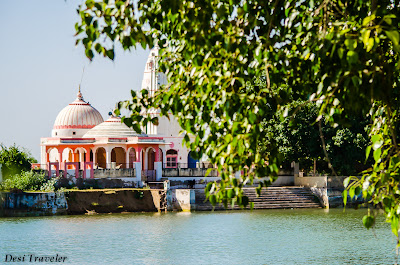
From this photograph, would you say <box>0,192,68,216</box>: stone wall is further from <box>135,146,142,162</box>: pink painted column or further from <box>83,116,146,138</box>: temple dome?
<box>83,116,146,138</box>: temple dome

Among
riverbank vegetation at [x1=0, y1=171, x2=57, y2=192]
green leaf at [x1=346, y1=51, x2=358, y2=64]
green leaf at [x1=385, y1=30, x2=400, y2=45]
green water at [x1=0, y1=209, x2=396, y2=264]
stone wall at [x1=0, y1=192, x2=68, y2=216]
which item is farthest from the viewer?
riverbank vegetation at [x1=0, y1=171, x2=57, y2=192]

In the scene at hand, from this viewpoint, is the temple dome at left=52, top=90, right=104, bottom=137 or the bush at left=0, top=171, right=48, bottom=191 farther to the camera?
the temple dome at left=52, top=90, right=104, bottom=137

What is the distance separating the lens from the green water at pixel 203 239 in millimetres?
14687

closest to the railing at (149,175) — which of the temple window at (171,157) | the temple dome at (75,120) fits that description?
the temple dome at (75,120)

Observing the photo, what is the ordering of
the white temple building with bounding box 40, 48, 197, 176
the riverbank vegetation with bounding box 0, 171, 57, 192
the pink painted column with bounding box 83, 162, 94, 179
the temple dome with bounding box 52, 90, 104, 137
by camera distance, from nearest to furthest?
the riverbank vegetation with bounding box 0, 171, 57, 192
the pink painted column with bounding box 83, 162, 94, 179
the white temple building with bounding box 40, 48, 197, 176
the temple dome with bounding box 52, 90, 104, 137

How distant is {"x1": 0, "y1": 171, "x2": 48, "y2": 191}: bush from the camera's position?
25375 millimetres

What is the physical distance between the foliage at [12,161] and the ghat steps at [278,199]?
23.5ft

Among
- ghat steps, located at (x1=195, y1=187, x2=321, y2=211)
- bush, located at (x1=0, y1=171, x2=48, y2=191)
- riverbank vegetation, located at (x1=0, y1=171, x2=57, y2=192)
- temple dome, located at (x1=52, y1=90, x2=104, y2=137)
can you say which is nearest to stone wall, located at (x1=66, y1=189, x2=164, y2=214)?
riverbank vegetation, located at (x1=0, y1=171, x2=57, y2=192)

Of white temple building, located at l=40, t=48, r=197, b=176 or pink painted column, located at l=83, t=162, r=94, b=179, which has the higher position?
white temple building, located at l=40, t=48, r=197, b=176

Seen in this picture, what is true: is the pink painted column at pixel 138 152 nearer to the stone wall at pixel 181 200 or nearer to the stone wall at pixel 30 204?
the stone wall at pixel 181 200

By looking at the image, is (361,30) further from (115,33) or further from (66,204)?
(66,204)

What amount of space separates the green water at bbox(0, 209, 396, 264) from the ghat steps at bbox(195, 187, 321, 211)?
2.10 m

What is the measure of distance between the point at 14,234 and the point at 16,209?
5.25 m

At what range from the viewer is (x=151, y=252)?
15641mm
